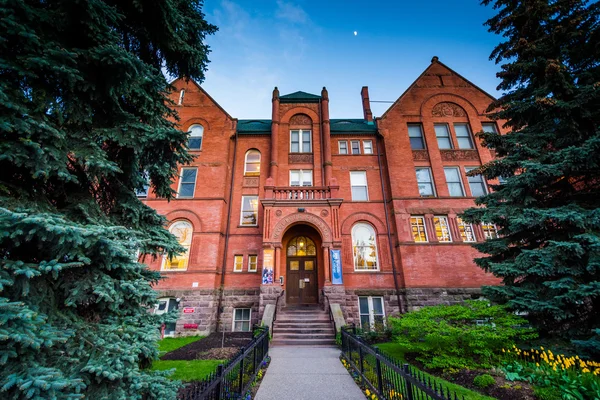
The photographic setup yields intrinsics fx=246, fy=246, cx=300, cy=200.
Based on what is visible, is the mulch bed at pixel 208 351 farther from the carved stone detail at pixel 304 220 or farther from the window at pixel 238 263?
the carved stone detail at pixel 304 220

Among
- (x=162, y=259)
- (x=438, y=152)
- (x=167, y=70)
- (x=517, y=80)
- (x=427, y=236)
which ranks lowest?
(x=162, y=259)

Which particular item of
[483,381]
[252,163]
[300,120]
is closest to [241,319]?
[252,163]

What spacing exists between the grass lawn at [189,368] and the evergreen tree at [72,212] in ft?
10.3

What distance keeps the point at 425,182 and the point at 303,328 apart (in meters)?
11.3

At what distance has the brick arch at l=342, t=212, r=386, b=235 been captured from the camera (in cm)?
1463

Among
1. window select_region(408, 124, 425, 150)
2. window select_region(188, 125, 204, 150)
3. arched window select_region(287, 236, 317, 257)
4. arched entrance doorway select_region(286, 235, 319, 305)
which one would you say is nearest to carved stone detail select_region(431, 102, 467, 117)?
window select_region(408, 124, 425, 150)

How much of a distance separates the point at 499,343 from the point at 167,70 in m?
10.4

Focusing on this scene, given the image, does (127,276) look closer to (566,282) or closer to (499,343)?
(499,343)

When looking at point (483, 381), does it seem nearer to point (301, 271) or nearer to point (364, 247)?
point (364, 247)

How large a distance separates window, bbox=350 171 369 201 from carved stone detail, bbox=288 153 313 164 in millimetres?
2905

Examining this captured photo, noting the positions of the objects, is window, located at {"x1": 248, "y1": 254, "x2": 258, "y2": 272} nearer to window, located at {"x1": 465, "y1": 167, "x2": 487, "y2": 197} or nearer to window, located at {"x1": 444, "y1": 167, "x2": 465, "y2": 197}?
window, located at {"x1": 444, "y1": 167, "x2": 465, "y2": 197}

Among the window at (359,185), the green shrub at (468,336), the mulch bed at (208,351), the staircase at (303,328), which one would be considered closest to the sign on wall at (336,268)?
the staircase at (303,328)

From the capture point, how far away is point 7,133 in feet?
9.53

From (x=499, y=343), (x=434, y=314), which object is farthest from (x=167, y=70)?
(x=499, y=343)
